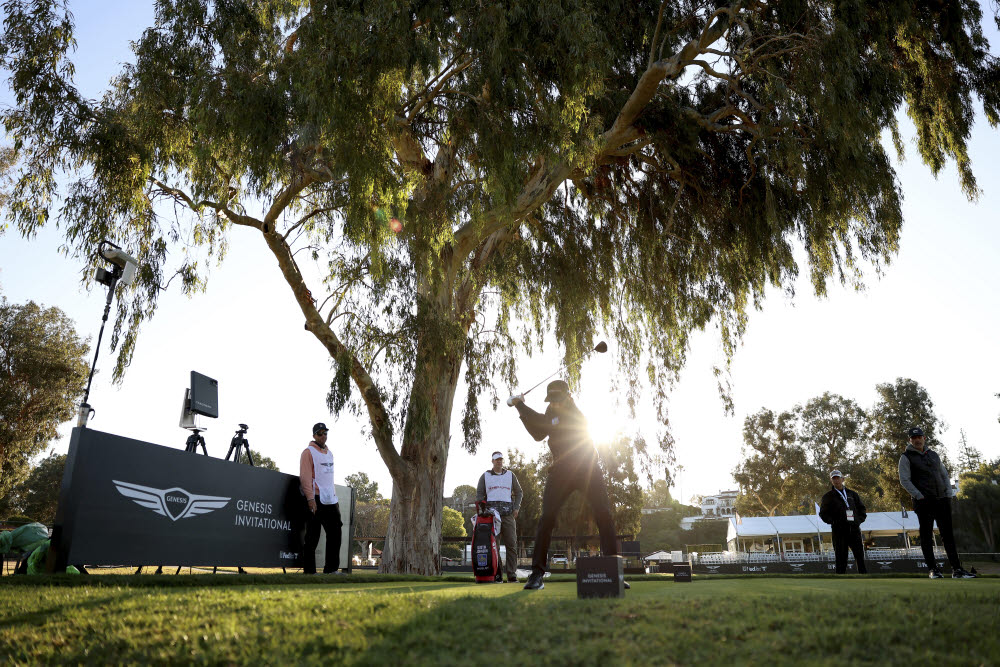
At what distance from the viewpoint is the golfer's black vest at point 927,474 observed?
748 cm

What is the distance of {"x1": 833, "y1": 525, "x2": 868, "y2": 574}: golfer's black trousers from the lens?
898cm

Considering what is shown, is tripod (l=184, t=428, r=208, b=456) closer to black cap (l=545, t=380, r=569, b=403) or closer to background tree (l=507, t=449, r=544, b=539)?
black cap (l=545, t=380, r=569, b=403)

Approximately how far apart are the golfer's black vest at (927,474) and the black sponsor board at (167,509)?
24.0 ft

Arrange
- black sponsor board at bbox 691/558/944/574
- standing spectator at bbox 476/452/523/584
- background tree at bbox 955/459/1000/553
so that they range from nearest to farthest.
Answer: standing spectator at bbox 476/452/523/584
black sponsor board at bbox 691/558/944/574
background tree at bbox 955/459/1000/553

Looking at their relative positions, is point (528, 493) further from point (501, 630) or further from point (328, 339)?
point (501, 630)

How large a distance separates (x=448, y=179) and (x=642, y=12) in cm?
462

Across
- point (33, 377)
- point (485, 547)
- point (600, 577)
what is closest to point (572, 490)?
point (600, 577)

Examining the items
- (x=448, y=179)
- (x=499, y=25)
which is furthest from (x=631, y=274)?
(x=499, y=25)

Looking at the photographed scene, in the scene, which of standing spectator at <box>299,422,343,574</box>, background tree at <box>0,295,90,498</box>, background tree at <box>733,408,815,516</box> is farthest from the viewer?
background tree at <box>733,408,815,516</box>

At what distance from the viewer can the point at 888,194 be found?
35.7 feet

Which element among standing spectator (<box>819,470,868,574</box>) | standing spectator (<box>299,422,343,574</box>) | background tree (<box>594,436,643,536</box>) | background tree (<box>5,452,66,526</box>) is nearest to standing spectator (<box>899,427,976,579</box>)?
standing spectator (<box>819,470,868,574</box>)

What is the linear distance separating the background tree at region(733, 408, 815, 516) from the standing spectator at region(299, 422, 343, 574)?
48.3m

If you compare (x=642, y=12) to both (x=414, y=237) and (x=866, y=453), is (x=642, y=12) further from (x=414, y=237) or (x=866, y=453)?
(x=866, y=453)

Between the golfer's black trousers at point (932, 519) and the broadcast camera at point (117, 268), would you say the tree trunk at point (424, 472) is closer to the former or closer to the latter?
the broadcast camera at point (117, 268)
